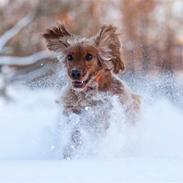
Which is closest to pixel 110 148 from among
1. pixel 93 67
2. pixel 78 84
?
pixel 78 84

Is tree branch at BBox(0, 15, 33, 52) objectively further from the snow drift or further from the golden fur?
the golden fur

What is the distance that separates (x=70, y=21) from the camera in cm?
1667

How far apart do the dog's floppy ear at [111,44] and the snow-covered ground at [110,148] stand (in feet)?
1.27

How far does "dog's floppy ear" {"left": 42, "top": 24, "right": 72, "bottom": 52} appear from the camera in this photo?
203 inches

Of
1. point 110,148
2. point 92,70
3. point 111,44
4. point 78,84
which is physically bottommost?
point 110,148

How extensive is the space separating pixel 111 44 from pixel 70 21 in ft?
38.2

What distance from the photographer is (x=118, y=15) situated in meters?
16.3

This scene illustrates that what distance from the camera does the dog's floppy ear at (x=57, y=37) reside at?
5168 millimetres

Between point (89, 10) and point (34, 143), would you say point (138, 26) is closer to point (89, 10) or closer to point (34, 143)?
point (89, 10)

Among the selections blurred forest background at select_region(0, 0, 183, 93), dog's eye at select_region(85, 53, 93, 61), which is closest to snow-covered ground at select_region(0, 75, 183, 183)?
dog's eye at select_region(85, 53, 93, 61)

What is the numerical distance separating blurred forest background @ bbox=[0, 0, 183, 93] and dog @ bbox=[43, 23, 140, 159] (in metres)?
10.2

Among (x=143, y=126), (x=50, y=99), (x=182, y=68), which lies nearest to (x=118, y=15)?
(x=182, y=68)

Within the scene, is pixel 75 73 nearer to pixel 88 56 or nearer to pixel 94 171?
pixel 88 56

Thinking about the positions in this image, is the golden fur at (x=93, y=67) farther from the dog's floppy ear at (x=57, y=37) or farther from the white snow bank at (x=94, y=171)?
the white snow bank at (x=94, y=171)
